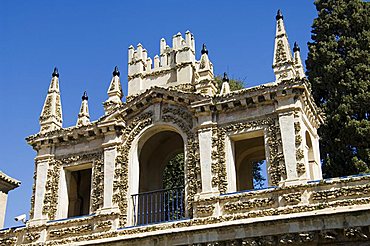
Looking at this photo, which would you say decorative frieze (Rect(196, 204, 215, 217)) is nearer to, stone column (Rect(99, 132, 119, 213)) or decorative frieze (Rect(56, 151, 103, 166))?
stone column (Rect(99, 132, 119, 213))

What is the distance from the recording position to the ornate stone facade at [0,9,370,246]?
1683 centimetres

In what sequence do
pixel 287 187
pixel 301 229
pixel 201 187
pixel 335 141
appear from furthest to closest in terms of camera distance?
pixel 335 141 < pixel 201 187 < pixel 287 187 < pixel 301 229

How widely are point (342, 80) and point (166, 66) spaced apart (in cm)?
898

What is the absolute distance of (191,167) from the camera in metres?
19.5

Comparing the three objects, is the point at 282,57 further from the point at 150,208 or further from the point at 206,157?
the point at 150,208

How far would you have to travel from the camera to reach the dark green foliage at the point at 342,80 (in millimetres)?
25484

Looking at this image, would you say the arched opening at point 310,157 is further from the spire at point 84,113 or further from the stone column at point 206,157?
the spire at point 84,113

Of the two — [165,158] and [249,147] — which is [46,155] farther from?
[249,147]

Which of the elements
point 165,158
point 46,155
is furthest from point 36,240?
point 165,158

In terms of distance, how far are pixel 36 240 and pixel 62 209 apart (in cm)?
144

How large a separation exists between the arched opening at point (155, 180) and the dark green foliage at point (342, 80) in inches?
305

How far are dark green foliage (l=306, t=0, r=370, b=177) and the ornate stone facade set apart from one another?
5000mm

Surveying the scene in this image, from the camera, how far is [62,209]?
2114 cm

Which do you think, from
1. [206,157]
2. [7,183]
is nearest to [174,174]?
[7,183]
